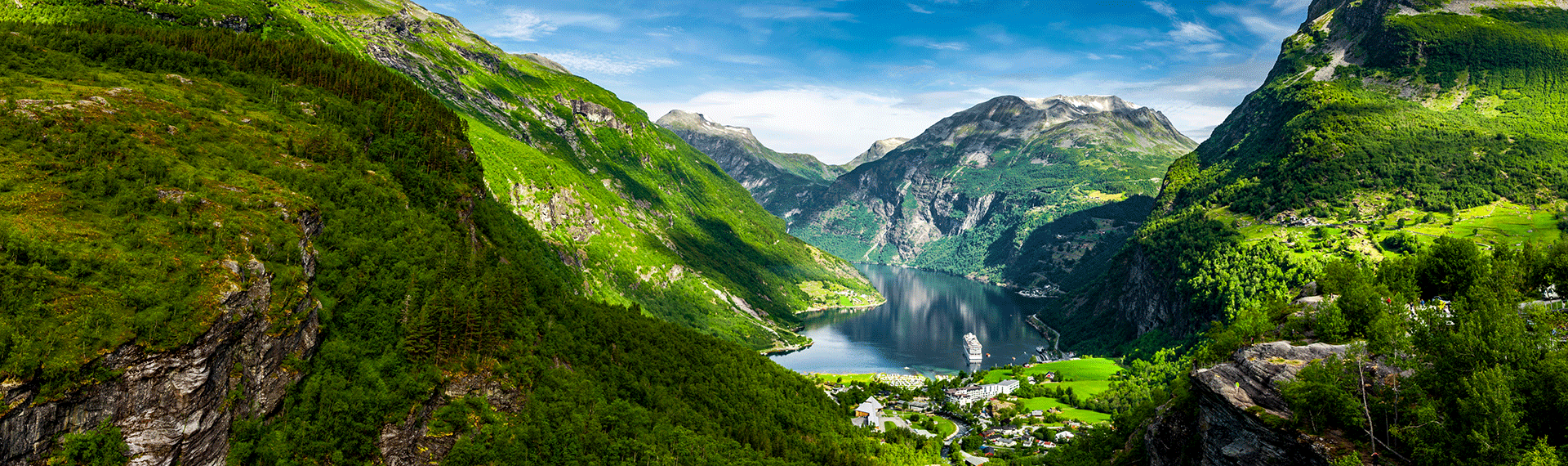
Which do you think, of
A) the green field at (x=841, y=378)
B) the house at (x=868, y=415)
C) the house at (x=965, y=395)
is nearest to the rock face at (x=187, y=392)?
the house at (x=868, y=415)

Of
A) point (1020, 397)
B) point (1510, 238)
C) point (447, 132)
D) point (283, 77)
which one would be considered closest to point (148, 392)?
point (447, 132)

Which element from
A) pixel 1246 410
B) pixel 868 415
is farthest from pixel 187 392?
pixel 868 415

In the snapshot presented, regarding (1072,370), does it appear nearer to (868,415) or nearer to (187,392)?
(868,415)

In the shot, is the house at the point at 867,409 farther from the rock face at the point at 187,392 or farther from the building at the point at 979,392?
the rock face at the point at 187,392

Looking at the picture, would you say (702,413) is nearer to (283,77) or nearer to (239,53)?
(283,77)

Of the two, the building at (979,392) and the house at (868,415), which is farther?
the building at (979,392)

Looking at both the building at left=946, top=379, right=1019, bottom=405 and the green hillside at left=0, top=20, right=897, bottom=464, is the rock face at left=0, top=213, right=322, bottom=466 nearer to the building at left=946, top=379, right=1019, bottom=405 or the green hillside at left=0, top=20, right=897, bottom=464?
the green hillside at left=0, top=20, right=897, bottom=464

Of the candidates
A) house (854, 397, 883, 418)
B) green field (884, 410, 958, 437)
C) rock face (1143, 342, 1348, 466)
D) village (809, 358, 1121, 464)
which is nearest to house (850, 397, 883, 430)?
house (854, 397, 883, 418)
